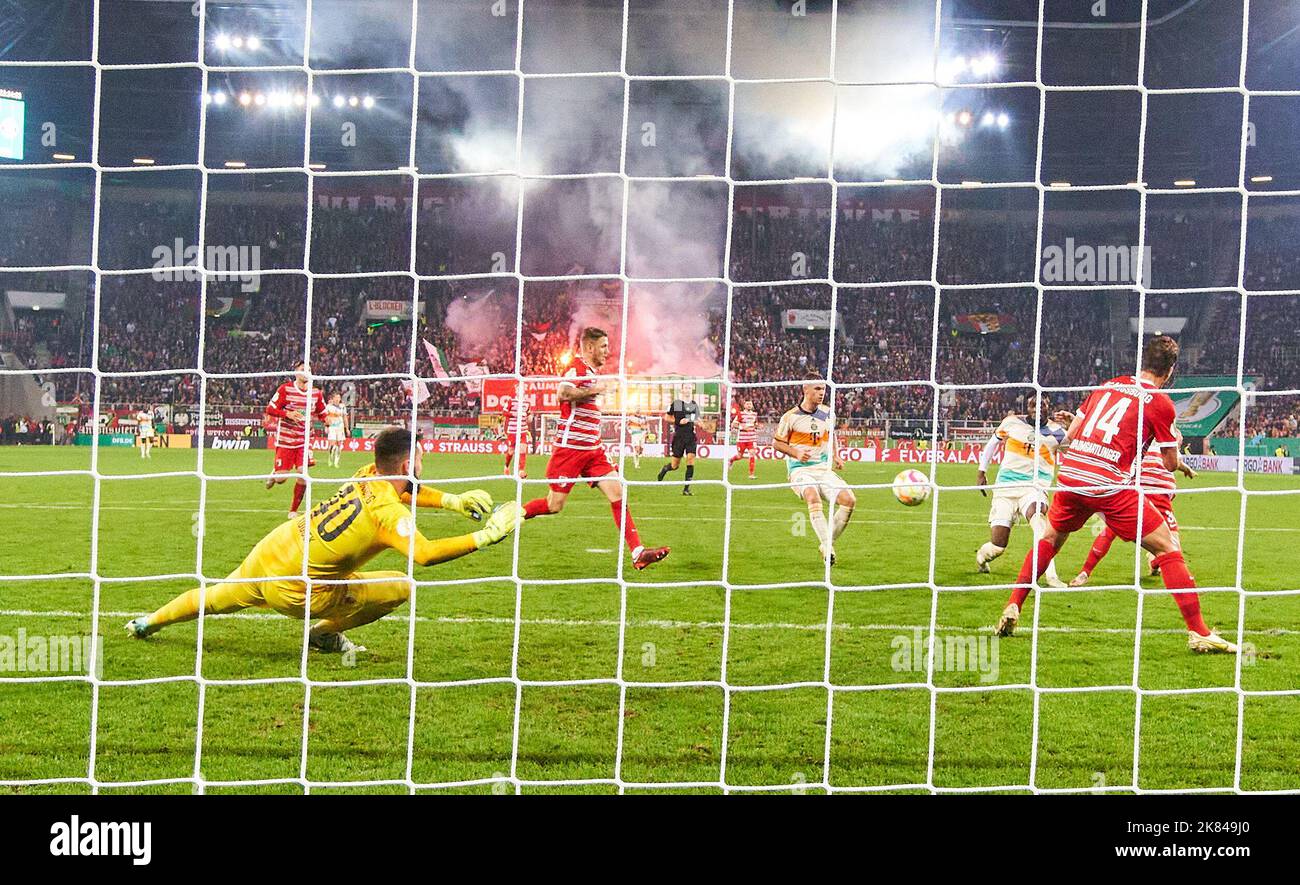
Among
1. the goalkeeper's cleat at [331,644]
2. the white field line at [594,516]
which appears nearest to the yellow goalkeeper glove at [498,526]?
the goalkeeper's cleat at [331,644]

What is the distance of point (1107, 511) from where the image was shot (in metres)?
6.36

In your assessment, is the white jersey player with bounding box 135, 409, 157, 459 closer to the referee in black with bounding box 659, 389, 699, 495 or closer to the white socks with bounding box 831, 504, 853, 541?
the referee in black with bounding box 659, 389, 699, 495

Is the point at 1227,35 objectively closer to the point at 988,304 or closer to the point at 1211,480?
the point at 988,304

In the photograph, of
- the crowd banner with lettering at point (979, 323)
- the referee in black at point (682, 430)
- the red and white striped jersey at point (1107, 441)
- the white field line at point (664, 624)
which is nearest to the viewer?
the red and white striped jersey at point (1107, 441)

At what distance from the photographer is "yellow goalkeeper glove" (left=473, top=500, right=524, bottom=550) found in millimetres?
5105

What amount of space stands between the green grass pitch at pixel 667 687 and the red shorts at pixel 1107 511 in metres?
0.74

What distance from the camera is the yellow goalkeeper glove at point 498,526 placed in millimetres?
5105

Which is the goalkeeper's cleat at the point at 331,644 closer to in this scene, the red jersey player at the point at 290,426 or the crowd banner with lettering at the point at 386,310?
the red jersey player at the point at 290,426

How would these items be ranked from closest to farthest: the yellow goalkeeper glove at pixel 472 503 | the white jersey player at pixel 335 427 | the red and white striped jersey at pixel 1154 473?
1. the yellow goalkeeper glove at pixel 472 503
2. the red and white striped jersey at pixel 1154 473
3. the white jersey player at pixel 335 427

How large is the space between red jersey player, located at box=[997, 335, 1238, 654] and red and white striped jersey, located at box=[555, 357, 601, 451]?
342 cm

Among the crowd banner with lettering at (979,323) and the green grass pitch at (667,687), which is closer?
the green grass pitch at (667,687)

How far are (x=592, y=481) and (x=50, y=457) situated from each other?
17118mm
